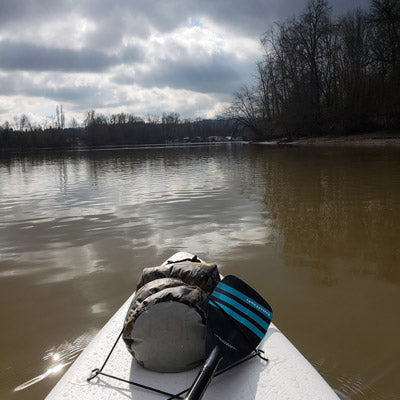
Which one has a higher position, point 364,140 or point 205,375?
point 364,140

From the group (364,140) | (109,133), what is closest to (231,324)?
(364,140)

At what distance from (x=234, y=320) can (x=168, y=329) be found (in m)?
0.40

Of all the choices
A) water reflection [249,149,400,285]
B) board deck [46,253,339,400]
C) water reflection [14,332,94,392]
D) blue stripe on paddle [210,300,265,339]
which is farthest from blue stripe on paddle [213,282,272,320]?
water reflection [249,149,400,285]

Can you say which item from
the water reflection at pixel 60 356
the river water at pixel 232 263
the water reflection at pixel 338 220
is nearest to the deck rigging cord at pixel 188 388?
the river water at pixel 232 263

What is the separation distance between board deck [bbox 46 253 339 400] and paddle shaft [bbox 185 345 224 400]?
12 cm

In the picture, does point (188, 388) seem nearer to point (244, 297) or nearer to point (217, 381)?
point (217, 381)

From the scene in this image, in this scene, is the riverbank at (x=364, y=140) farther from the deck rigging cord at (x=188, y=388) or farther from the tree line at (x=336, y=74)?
the deck rigging cord at (x=188, y=388)

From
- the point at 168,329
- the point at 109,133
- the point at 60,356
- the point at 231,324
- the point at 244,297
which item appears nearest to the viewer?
the point at 168,329

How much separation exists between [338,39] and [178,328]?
43.7 metres

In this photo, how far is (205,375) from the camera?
1.82m

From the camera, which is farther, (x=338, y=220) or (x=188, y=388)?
(x=338, y=220)

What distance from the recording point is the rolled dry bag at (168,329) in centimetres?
194

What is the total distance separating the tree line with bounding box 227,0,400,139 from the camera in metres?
31.2

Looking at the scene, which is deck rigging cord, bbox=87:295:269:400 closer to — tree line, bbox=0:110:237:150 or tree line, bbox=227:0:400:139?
tree line, bbox=227:0:400:139
